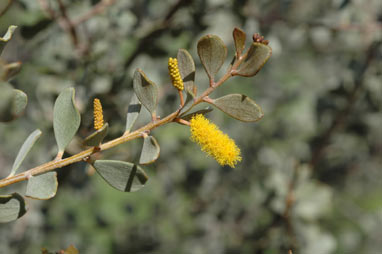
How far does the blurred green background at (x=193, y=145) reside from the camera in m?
2.02

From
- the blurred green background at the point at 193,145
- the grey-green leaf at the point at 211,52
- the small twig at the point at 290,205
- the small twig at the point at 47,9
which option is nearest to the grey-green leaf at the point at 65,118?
the grey-green leaf at the point at 211,52

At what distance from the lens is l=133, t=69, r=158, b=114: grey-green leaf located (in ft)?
2.85

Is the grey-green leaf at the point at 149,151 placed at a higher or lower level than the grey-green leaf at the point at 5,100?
lower

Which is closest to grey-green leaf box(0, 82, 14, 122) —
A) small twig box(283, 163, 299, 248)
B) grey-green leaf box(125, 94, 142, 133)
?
grey-green leaf box(125, 94, 142, 133)

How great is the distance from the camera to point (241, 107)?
0.86m

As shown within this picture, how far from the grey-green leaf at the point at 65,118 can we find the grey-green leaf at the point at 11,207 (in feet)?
0.41

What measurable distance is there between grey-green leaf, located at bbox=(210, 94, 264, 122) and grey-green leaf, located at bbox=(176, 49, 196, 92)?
0.21 feet

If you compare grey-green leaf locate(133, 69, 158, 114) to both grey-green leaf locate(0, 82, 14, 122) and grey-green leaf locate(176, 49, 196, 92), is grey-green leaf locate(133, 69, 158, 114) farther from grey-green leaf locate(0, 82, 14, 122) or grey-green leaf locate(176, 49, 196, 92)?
grey-green leaf locate(0, 82, 14, 122)

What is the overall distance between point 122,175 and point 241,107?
28 centimetres

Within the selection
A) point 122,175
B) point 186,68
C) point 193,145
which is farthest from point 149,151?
point 193,145

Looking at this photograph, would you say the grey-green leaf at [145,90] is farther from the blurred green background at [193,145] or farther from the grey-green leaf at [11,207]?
the blurred green background at [193,145]

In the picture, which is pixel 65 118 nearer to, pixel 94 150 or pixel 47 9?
pixel 94 150

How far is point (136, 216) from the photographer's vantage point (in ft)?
9.28

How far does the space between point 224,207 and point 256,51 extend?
2.12 metres
